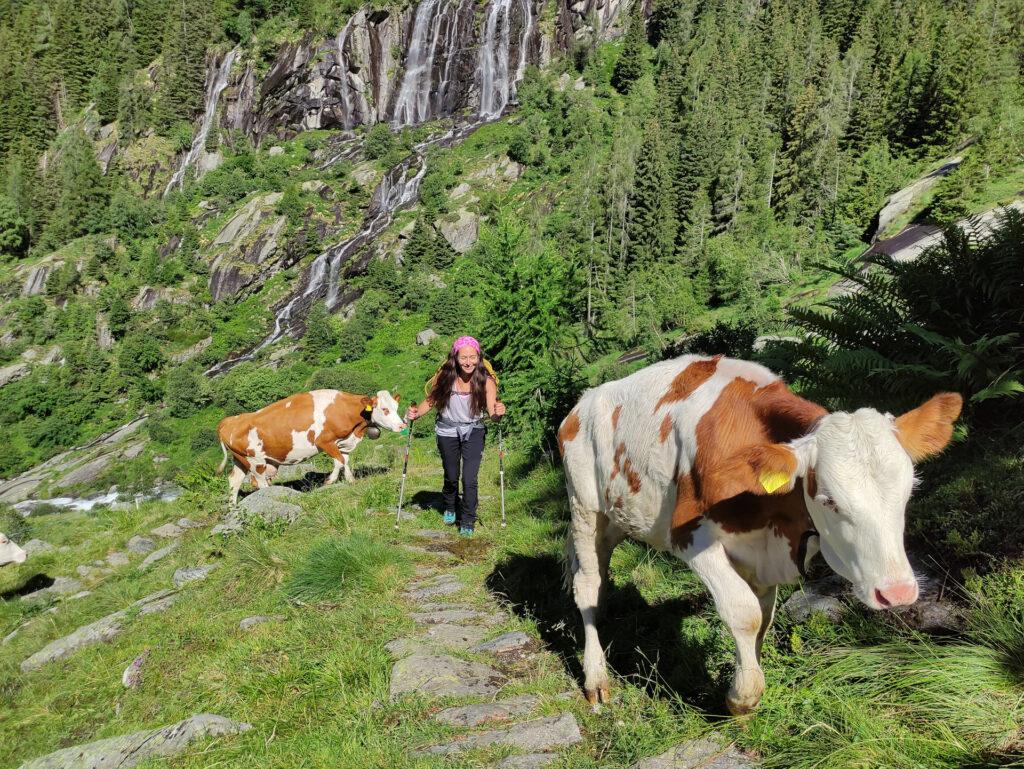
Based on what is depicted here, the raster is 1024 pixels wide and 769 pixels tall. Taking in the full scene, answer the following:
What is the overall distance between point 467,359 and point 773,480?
484 cm

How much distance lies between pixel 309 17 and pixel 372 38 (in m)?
20.9

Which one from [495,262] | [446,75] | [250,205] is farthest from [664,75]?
[495,262]

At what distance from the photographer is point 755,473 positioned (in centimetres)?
230

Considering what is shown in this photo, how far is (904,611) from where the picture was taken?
9.96 ft

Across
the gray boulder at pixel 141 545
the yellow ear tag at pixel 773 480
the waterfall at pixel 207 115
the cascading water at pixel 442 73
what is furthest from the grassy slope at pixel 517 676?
the waterfall at pixel 207 115

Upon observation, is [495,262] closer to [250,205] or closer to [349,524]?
[349,524]

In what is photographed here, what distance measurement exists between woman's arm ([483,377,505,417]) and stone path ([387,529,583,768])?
2.00 m

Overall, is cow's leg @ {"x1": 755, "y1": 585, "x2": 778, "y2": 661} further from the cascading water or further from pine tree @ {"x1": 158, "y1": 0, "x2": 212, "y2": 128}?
pine tree @ {"x1": 158, "y1": 0, "x2": 212, "y2": 128}

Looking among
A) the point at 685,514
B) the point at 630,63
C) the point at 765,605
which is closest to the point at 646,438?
the point at 685,514

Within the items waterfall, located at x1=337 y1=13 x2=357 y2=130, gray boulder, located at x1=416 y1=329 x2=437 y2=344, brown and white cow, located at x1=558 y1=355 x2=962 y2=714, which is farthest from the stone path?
waterfall, located at x1=337 y1=13 x2=357 y2=130

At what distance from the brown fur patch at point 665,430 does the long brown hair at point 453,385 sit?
13.0 feet

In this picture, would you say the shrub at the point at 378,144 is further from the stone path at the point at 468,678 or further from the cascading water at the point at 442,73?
the stone path at the point at 468,678

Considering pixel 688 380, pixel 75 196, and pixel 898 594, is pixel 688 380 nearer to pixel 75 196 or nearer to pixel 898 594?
pixel 898 594

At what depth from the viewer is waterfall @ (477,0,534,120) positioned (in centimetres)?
7531
